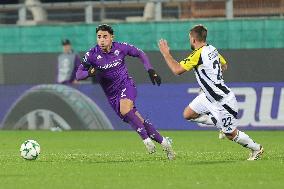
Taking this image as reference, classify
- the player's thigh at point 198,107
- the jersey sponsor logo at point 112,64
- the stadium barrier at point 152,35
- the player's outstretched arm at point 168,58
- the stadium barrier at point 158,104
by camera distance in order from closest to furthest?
the player's outstretched arm at point 168,58 < the player's thigh at point 198,107 < the jersey sponsor logo at point 112,64 < the stadium barrier at point 158,104 < the stadium barrier at point 152,35

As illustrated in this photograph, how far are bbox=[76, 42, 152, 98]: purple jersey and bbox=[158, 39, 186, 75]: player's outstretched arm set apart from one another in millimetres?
1710

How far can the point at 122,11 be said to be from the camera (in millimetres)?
28109

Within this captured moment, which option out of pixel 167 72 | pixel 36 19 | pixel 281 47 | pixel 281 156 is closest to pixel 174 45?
pixel 167 72

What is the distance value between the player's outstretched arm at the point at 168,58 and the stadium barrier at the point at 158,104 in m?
10.5

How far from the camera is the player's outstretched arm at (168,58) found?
1324 cm

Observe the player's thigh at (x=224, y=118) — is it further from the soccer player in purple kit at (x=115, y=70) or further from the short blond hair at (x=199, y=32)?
the soccer player in purple kit at (x=115, y=70)

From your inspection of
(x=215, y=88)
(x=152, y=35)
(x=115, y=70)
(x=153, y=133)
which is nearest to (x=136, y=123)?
(x=153, y=133)

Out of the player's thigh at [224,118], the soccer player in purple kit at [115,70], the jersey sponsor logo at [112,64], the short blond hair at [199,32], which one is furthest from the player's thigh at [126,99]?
the short blond hair at [199,32]

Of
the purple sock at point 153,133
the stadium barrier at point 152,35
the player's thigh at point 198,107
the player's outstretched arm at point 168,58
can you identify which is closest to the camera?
the player's outstretched arm at point 168,58

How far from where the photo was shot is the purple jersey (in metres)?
15.4

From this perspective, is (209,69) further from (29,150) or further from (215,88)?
(29,150)

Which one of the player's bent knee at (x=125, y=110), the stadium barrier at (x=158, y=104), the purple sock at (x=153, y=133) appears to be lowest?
the stadium barrier at (x=158, y=104)

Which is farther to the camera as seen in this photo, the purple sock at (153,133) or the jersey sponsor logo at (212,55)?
the purple sock at (153,133)

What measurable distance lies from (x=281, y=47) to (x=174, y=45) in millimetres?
3095
